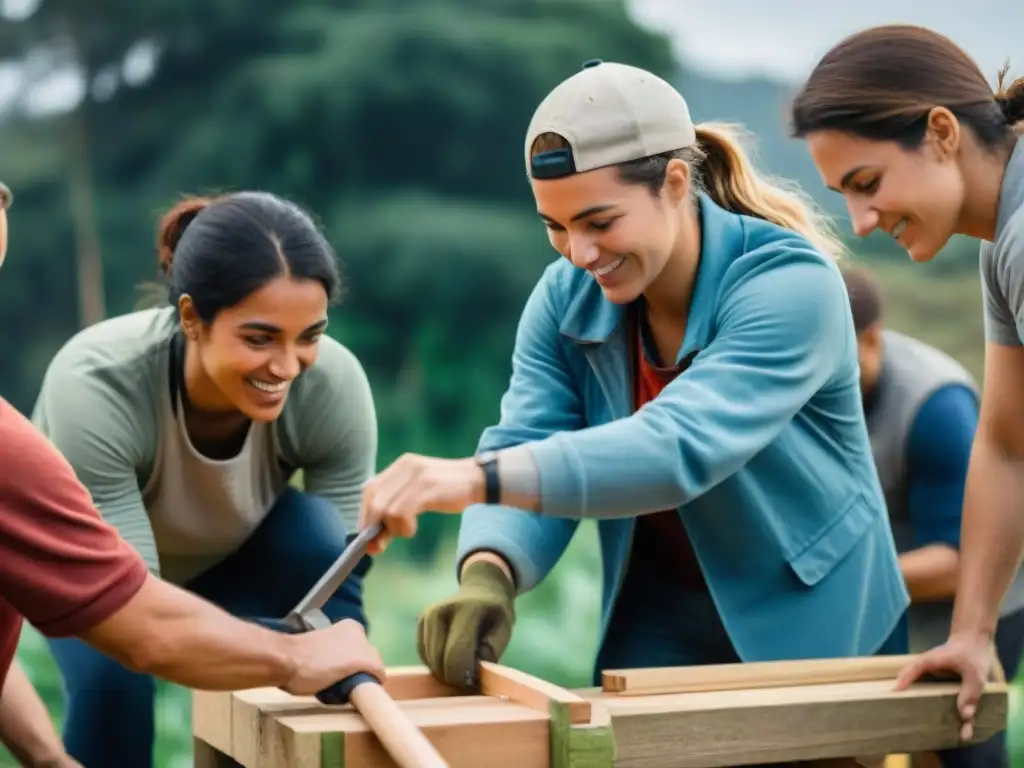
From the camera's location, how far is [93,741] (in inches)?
101

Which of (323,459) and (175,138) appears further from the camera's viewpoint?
(175,138)

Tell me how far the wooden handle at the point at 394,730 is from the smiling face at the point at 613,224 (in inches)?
26.4

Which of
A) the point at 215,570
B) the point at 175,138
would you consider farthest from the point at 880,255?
the point at 215,570

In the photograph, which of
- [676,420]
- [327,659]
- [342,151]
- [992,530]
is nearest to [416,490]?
[327,659]

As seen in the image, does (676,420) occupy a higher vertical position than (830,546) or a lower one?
higher

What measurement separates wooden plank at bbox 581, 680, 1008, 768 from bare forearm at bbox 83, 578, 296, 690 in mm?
444

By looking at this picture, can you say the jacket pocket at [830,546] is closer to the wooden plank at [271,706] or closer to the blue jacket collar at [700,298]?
the blue jacket collar at [700,298]

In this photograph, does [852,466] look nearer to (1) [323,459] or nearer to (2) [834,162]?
(2) [834,162]

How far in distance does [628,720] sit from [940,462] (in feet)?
4.20

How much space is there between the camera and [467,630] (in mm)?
2205

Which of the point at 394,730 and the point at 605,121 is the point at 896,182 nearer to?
the point at 605,121

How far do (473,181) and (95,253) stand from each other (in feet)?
7.85

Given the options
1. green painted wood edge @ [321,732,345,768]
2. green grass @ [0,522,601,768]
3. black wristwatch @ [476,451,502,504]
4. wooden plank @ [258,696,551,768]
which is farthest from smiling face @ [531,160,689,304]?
green grass @ [0,522,601,768]

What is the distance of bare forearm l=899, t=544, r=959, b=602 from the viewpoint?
302cm
